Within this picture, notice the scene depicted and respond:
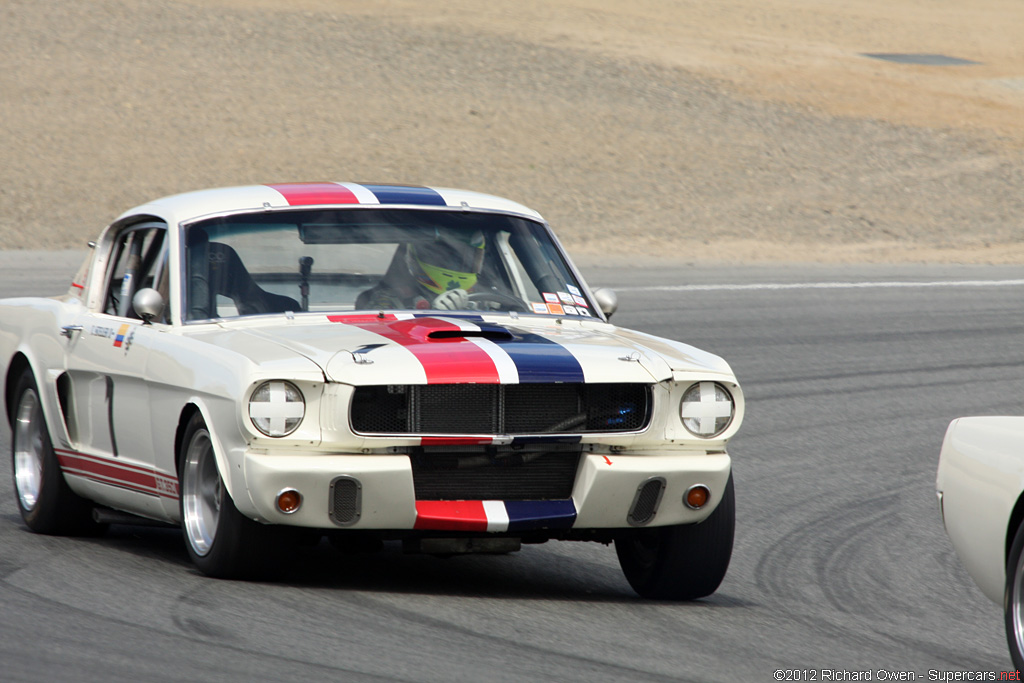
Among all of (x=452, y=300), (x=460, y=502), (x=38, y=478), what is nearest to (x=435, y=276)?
(x=452, y=300)

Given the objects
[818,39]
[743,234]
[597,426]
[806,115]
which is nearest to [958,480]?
[597,426]

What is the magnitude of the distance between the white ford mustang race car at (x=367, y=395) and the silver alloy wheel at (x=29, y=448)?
0.8 inches

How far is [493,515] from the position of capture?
5.55 metres

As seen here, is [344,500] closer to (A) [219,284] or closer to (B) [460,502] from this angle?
(B) [460,502]

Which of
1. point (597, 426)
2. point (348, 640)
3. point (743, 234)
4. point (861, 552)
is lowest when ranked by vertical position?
point (743, 234)

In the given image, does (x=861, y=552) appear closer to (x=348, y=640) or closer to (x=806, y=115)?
(x=348, y=640)

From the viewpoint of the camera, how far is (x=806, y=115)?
38250mm

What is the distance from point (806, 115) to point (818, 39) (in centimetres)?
1292

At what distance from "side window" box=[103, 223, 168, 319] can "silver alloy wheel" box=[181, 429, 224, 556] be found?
105cm

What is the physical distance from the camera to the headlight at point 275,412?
5.42 meters

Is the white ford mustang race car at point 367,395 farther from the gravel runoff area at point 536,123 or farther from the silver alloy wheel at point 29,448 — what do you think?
the gravel runoff area at point 536,123

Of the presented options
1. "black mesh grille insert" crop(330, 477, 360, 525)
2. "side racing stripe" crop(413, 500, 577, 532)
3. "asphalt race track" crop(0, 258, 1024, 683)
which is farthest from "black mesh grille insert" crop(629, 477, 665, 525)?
"black mesh grille insert" crop(330, 477, 360, 525)

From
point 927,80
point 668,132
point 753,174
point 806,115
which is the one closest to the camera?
point 753,174

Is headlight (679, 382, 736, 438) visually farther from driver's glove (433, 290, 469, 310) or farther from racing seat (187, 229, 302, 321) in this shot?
racing seat (187, 229, 302, 321)
